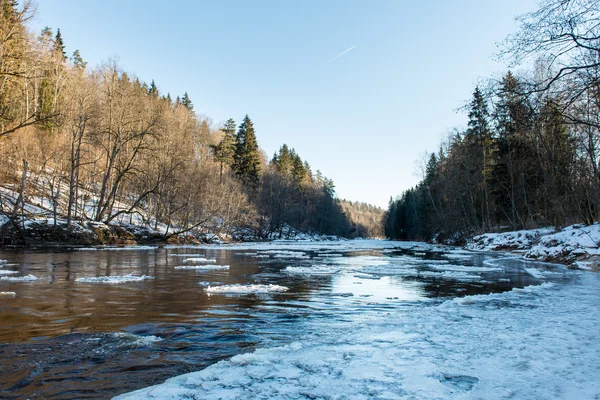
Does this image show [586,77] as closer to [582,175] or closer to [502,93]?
[502,93]

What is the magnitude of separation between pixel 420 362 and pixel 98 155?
46.3 metres

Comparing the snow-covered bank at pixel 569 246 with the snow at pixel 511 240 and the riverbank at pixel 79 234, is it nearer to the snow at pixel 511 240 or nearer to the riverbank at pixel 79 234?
the snow at pixel 511 240

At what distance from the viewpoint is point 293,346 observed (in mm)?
4395

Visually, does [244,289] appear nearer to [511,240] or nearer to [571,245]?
[571,245]

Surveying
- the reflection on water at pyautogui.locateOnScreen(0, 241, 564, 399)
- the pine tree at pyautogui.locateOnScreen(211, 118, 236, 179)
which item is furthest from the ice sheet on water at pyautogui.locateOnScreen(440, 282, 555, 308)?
the pine tree at pyautogui.locateOnScreen(211, 118, 236, 179)

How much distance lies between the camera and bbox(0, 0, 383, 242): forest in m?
24.6

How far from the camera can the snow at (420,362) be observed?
303cm

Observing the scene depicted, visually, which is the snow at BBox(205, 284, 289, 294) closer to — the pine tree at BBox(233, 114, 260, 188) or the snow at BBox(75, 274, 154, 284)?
the snow at BBox(75, 274, 154, 284)

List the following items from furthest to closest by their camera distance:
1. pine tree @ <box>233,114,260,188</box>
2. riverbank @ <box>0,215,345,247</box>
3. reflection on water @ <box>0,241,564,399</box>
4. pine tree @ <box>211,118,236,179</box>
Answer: pine tree @ <box>233,114,260,188</box> → pine tree @ <box>211,118,236,179</box> → riverbank @ <box>0,215,345,247</box> → reflection on water @ <box>0,241,564,399</box>

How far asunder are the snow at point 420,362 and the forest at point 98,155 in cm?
1530

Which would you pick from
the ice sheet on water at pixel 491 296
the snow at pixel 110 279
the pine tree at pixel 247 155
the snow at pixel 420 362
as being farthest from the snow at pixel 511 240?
the pine tree at pixel 247 155

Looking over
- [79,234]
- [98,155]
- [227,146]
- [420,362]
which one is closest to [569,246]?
[420,362]

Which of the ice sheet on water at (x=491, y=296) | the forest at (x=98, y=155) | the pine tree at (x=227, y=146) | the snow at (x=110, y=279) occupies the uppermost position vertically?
the pine tree at (x=227, y=146)

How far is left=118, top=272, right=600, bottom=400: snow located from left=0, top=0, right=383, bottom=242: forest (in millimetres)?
15298
